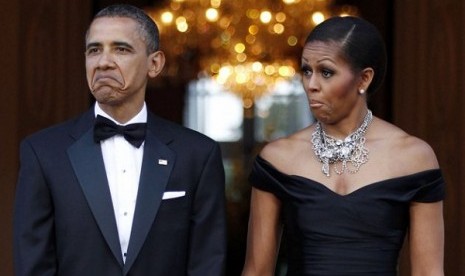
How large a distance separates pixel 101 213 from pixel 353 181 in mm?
761

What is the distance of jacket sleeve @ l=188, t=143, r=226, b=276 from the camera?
3721 mm

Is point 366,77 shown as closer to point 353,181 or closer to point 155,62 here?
point 353,181

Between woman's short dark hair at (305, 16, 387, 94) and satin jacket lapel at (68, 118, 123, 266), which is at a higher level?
woman's short dark hair at (305, 16, 387, 94)

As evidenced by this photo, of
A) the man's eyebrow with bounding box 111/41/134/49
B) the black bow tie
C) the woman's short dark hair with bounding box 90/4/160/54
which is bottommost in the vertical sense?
the black bow tie

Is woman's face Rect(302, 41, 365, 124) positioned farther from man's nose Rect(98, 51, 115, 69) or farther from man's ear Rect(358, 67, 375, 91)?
man's nose Rect(98, 51, 115, 69)

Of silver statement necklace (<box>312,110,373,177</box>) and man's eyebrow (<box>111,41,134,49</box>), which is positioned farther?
silver statement necklace (<box>312,110,373,177</box>)

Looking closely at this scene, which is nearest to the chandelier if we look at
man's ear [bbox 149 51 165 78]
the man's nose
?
man's ear [bbox 149 51 165 78]

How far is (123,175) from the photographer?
365cm

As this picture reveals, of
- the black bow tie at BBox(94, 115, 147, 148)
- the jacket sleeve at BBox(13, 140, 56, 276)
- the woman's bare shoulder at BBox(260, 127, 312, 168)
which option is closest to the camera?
the jacket sleeve at BBox(13, 140, 56, 276)

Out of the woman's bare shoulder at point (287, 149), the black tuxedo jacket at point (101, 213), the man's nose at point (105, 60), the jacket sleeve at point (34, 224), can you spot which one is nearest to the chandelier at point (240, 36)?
the woman's bare shoulder at point (287, 149)

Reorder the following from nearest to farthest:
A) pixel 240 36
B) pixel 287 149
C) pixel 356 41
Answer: pixel 356 41 < pixel 287 149 < pixel 240 36

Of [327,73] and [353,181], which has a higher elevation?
[327,73]

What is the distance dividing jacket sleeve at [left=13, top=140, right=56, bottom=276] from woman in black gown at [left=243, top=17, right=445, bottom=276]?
69cm

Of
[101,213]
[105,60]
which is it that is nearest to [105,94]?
[105,60]
